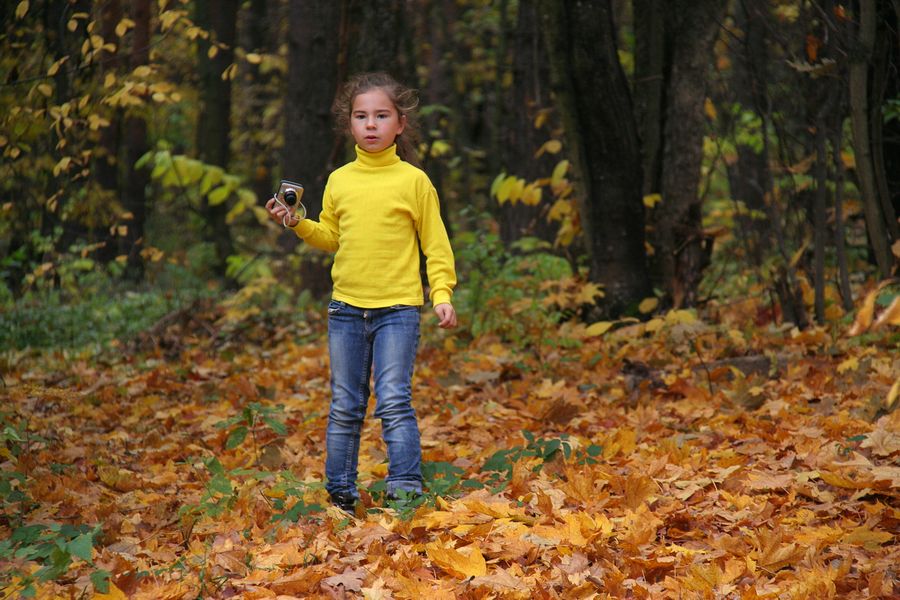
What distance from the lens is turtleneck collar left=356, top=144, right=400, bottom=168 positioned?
4.05 meters

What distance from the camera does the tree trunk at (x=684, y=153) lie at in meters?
7.74

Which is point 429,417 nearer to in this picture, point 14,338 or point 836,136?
point 836,136

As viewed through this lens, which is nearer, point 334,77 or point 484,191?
point 334,77

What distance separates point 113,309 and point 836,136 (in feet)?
26.0

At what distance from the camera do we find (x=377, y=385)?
13.3 feet

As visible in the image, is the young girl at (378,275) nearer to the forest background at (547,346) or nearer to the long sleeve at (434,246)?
the long sleeve at (434,246)

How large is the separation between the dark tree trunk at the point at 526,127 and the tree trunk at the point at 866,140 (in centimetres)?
733

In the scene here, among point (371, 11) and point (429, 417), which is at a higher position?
point (371, 11)

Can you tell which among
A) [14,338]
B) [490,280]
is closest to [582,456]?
[490,280]

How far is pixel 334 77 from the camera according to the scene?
11.1m

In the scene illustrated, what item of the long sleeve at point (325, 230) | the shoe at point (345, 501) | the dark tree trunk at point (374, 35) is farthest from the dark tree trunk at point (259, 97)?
the shoe at point (345, 501)

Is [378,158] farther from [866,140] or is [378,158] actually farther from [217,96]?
[217,96]

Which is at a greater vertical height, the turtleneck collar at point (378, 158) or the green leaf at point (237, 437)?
the turtleneck collar at point (378, 158)

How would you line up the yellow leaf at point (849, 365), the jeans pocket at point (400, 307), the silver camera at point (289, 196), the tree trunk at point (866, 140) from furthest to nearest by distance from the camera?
1. the yellow leaf at point (849, 365)
2. the tree trunk at point (866, 140)
3. the jeans pocket at point (400, 307)
4. the silver camera at point (289, 196)
